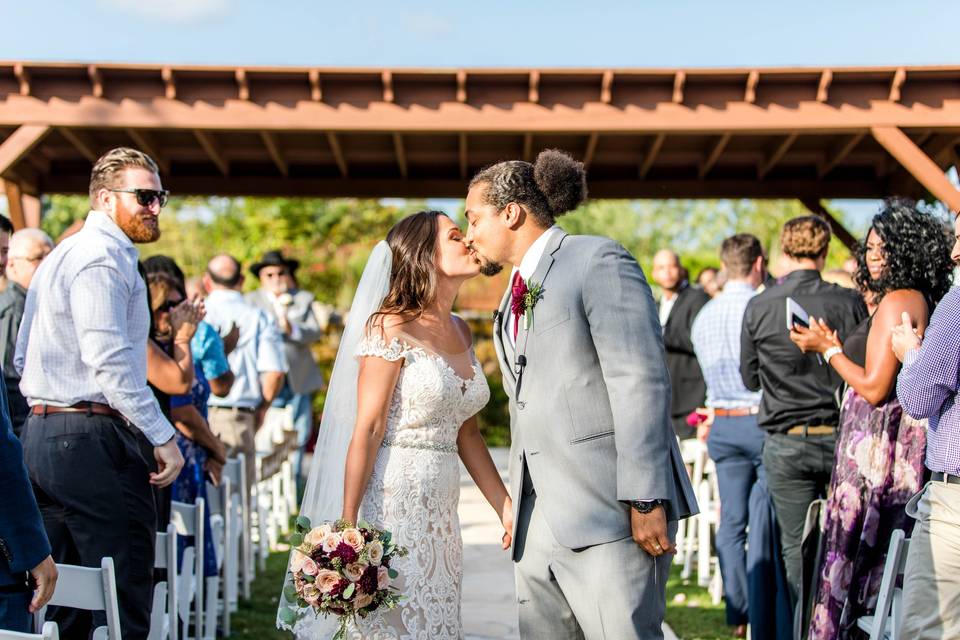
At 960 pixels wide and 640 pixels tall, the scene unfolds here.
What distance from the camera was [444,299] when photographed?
4266 millimetres

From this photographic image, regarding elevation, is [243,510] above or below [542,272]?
below

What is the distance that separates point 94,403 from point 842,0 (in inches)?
1232

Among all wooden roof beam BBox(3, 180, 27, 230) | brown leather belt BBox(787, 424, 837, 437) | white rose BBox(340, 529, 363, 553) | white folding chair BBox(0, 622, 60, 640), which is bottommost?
white folding chair BBox(0, 622, 60, 640)

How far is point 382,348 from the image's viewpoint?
400cm

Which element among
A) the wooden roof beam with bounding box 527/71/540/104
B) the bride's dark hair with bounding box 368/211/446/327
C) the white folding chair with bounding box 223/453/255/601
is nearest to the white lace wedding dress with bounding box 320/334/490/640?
the bride's dark hair with bounding box 368/211/446/327

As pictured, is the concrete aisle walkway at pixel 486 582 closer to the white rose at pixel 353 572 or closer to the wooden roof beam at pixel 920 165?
the white rose at pixel 353 572

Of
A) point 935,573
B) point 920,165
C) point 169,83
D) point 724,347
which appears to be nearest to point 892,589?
point 935,573

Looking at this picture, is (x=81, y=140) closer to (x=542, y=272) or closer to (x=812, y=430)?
(x=812, y=430)

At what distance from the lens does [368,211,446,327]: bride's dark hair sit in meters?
4.16

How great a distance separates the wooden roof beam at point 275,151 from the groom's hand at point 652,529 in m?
8.58

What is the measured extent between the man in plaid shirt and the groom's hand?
1.03 metres

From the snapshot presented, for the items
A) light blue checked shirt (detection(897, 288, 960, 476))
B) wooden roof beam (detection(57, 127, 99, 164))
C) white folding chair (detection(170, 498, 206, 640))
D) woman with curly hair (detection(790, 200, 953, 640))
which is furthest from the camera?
wooden roof beam (detection(57, 127, 99, 164))

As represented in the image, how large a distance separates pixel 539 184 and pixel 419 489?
1.23 m

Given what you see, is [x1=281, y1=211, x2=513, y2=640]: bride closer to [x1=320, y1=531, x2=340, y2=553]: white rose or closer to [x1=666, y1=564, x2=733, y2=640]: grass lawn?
[x1=320, y1=531, x2=340, y2=553]: white rose
